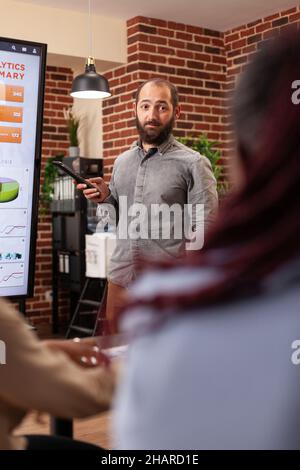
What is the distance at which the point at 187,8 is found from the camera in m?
4.98

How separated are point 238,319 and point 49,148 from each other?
19.4 ft

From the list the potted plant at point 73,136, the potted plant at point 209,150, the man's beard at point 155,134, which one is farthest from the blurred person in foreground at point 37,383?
the potted plant at point 73,136

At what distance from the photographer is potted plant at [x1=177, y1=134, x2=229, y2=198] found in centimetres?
526

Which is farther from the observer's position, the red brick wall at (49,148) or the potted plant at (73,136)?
the red brick wall at (49,148)

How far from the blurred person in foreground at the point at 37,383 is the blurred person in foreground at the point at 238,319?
0.31 m

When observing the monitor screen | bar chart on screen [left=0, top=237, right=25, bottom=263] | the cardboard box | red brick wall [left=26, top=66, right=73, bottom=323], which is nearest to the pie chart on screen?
the monitor screen

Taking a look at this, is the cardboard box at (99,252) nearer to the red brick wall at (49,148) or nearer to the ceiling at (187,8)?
the red brick wall at (49,148)

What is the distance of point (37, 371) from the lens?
86 cm

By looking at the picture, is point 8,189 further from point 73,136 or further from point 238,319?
point 73,136

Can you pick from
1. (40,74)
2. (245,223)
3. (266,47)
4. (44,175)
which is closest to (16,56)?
(40,74)

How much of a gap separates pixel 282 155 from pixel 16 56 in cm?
145

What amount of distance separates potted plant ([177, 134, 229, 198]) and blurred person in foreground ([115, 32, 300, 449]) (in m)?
4.61

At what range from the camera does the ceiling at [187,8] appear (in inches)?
190

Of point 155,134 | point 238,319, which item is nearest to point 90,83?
point 155,134
